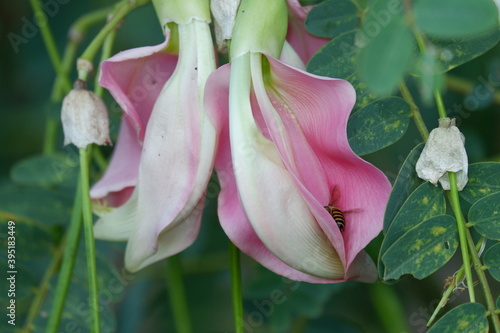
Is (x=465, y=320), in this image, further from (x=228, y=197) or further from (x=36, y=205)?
(x=36, y=205)

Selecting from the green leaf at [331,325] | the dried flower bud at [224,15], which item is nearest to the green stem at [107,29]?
the dried flower bud at [224,15]

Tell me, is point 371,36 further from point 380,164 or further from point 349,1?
point 380,164

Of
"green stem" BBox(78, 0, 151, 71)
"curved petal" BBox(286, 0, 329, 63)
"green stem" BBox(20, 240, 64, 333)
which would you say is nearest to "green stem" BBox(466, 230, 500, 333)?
"curved petal" BBox(286, 0, 329, 63)

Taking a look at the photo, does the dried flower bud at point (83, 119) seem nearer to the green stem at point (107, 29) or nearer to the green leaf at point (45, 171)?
the green stem at point (107, 29)

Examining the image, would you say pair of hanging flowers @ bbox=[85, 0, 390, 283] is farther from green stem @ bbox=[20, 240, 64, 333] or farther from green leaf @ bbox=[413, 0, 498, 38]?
green stem @ bbox=[20, 240, 64, 333]

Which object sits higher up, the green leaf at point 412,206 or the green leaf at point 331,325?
the green leaf at point 412,206

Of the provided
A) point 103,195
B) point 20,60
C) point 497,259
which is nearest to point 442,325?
point 497,259

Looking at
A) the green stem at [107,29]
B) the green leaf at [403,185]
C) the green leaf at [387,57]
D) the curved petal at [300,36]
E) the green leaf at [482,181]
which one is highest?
the green leaf at [387,57]
